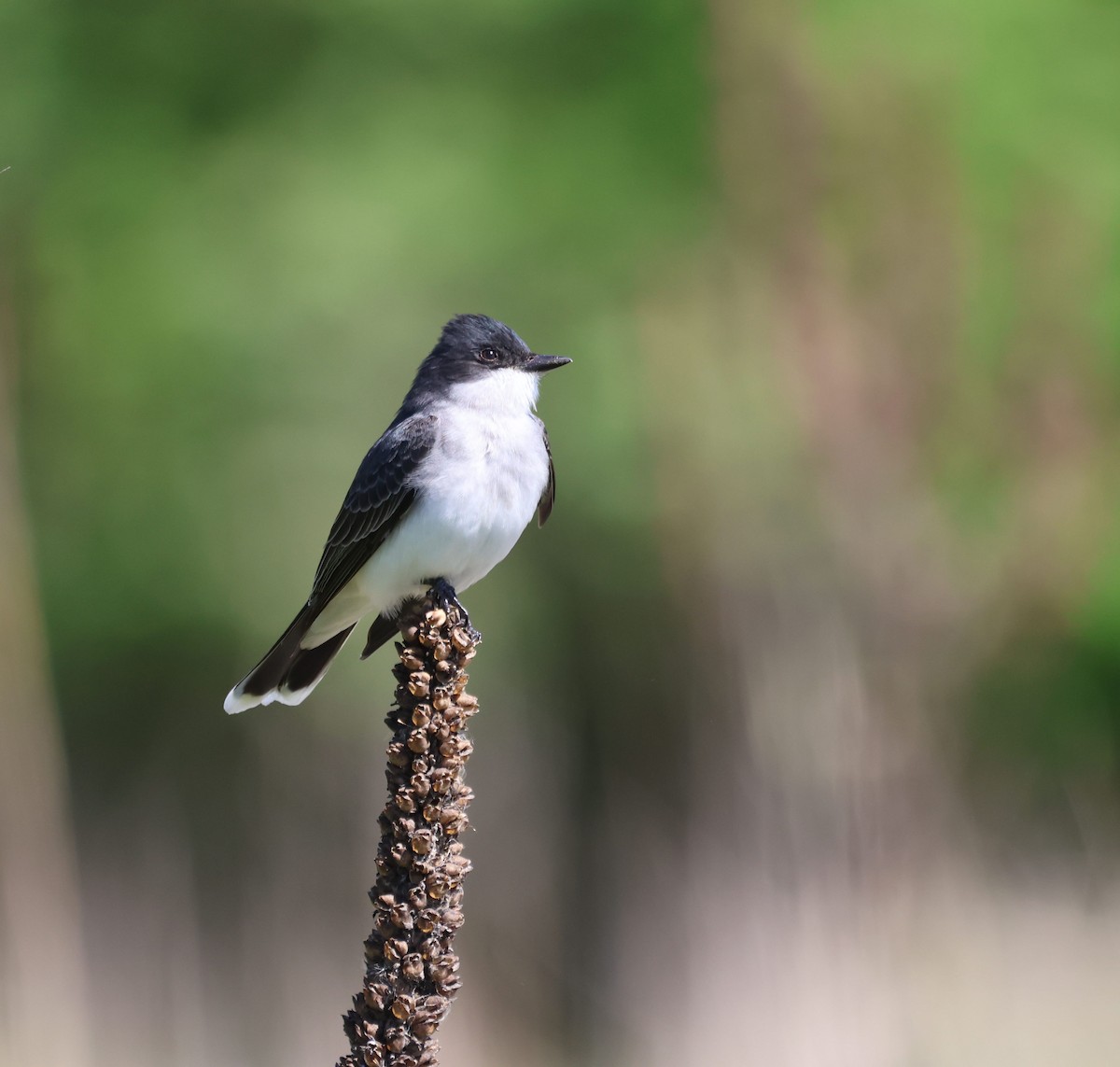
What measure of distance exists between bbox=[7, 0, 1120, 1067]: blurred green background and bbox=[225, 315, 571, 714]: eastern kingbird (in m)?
3.24

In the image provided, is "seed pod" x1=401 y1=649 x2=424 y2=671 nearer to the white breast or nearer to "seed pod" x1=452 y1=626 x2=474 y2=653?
"seed pod" x1=452 y1=626 x2=474 y2=653

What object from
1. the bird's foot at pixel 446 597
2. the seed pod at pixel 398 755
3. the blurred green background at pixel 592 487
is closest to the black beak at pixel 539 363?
the bird's foot at pixel 446 597

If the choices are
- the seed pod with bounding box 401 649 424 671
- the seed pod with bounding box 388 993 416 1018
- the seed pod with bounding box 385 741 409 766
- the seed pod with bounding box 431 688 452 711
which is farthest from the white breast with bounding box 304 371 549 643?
the seed pod with bounding box 388 993 416 1018

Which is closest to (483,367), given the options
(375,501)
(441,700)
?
(375,501)

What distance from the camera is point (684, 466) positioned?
9016mm

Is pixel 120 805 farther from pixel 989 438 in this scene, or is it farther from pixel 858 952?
pixel 989 438

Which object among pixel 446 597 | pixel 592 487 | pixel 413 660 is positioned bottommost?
pixel 413 660

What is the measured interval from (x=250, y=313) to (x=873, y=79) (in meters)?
4.51

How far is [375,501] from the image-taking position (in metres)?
4.92

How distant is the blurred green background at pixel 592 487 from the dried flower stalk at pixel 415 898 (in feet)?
16.1

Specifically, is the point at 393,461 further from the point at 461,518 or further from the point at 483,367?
the point at 483,367

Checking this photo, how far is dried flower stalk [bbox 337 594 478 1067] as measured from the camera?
2637 mm

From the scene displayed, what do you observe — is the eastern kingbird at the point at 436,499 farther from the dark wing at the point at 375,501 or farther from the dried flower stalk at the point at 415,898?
the dried flower stalk at the point at 415,898

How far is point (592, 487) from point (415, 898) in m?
6.58
